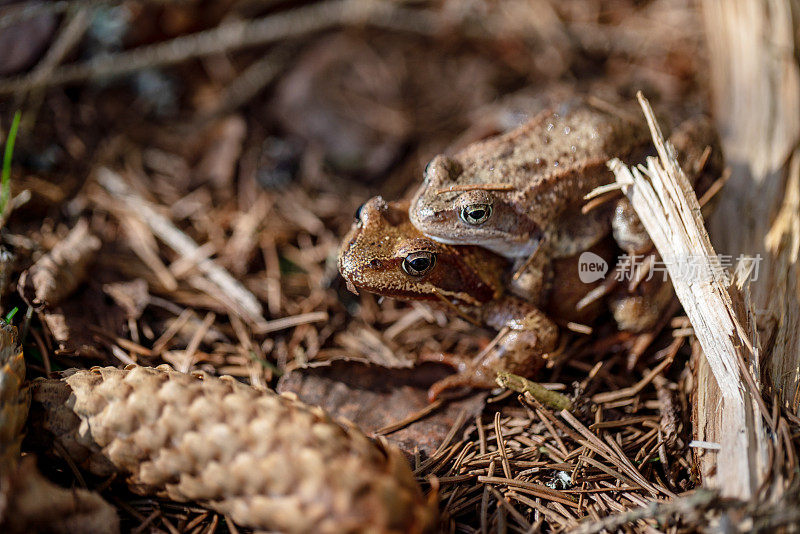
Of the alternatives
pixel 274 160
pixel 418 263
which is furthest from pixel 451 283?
pixel 274 160

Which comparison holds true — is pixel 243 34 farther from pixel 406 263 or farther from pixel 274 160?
pixel 406 263

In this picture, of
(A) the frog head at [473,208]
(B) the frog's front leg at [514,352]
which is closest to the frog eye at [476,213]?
(A) the frog head at [473,208]

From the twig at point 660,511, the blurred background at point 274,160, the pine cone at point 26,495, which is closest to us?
the pine cone at point 26,495

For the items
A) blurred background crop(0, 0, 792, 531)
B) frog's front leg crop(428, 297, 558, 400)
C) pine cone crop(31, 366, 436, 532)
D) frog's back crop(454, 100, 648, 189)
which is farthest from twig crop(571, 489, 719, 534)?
frog's back crop(454, 100, 648, 189)

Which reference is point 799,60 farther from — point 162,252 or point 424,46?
point 162,252

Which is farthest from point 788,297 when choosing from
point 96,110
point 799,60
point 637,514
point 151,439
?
point 96,110

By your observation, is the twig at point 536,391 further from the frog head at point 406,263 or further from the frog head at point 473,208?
the frog head at point 473,208
